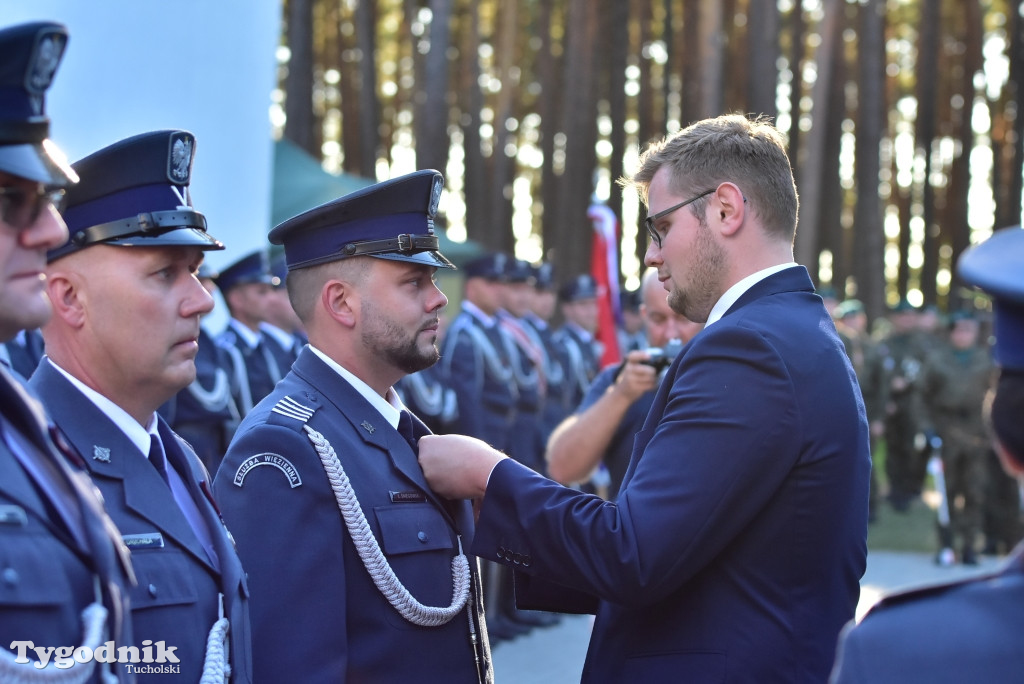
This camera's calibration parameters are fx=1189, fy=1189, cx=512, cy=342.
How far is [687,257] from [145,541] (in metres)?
1.39

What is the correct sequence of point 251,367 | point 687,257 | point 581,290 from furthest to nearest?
1. point 581,290
2. point 251,367
3. point 687,257

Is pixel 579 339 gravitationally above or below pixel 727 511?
below

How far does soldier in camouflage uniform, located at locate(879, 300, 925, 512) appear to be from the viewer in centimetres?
1566

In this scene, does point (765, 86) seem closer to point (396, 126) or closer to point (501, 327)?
point (501, 327)

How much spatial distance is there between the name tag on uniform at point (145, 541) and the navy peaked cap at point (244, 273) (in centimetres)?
626

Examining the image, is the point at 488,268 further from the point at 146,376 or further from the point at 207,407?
the point at 146,376

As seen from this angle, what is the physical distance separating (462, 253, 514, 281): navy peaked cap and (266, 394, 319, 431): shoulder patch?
8.09 meters

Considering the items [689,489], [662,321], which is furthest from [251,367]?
[689,489]

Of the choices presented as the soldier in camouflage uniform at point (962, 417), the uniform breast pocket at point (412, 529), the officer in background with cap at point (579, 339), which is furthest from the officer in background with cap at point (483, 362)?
the uniform breast pocket at point (412, 529)

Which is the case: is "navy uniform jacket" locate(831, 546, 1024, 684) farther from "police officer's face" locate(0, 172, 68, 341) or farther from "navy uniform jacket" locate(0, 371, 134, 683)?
"police officer's face" locate(0, 172, 68, 341)

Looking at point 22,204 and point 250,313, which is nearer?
point 22,204

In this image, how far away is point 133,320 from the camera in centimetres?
235

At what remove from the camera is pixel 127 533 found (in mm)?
2152

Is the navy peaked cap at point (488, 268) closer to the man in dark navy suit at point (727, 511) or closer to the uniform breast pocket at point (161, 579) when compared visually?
the man in dark navy suit at point (727, 511)
